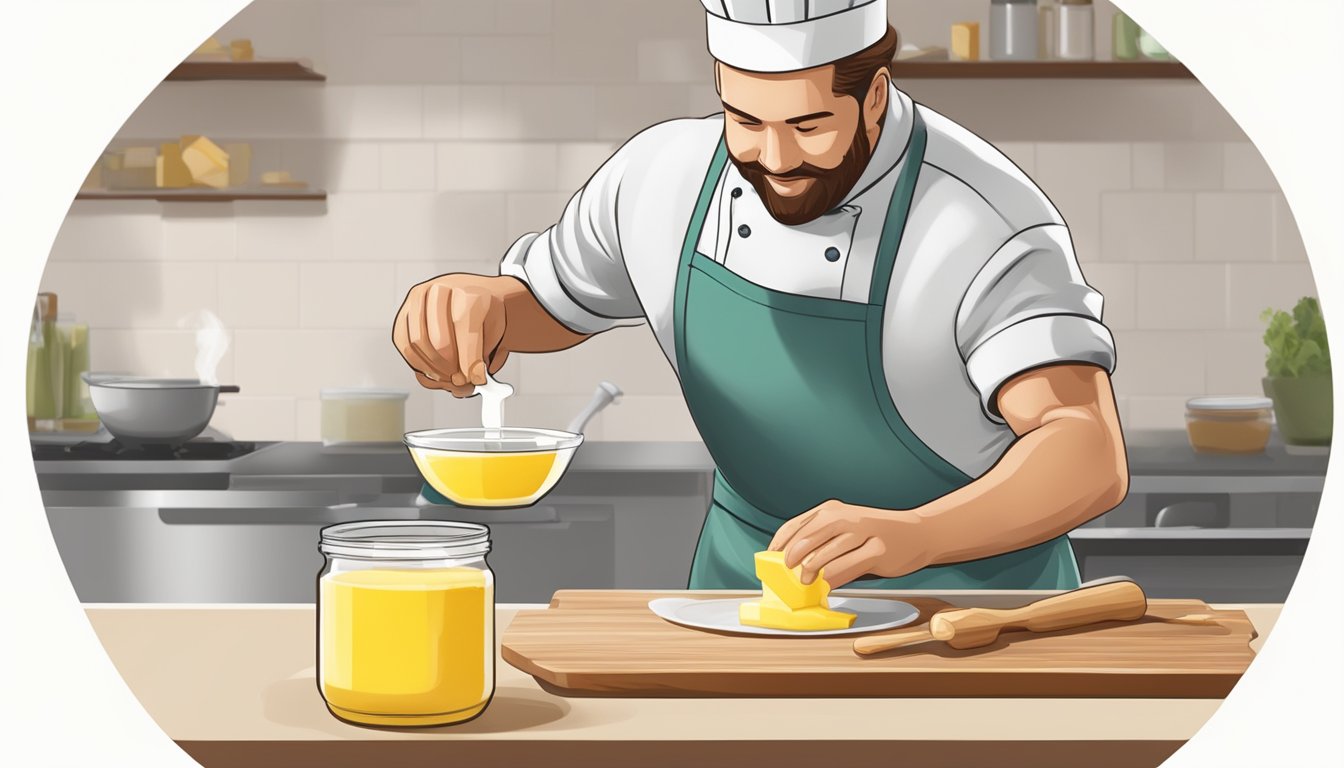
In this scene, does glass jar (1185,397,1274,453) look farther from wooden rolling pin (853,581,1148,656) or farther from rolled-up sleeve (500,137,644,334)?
wooden rolling pin (853,581,1148,656)

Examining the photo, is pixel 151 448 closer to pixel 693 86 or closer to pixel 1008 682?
pixel 693 86

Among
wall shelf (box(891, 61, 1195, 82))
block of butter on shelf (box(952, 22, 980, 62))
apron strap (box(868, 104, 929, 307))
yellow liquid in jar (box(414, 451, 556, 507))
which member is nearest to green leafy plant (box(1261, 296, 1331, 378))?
wall shelf (box(891, 61, 1195, 82))

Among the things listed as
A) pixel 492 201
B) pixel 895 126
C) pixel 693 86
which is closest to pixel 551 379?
pixel 492 201

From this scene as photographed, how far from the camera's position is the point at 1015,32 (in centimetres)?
294

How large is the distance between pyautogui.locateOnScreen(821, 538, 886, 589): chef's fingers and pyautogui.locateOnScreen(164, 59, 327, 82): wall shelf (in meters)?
2.25

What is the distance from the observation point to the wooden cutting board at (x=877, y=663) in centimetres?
101

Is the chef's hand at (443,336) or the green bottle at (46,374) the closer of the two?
the chef's hand at (443,336)

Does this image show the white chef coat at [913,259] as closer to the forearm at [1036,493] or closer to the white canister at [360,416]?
the forearm at [1036,493]

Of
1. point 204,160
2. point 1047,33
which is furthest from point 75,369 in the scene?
point 1047,33

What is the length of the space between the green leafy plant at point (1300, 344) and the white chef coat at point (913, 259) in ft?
4.73

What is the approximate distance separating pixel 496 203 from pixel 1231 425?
65.3 inches

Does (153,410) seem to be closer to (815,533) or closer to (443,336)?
(443,336)

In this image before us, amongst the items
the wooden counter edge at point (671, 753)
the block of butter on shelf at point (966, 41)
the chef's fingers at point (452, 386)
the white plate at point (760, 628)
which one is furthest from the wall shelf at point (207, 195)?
the wooden counter edge at point (671, 753)

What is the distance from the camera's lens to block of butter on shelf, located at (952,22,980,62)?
9.68 ft
